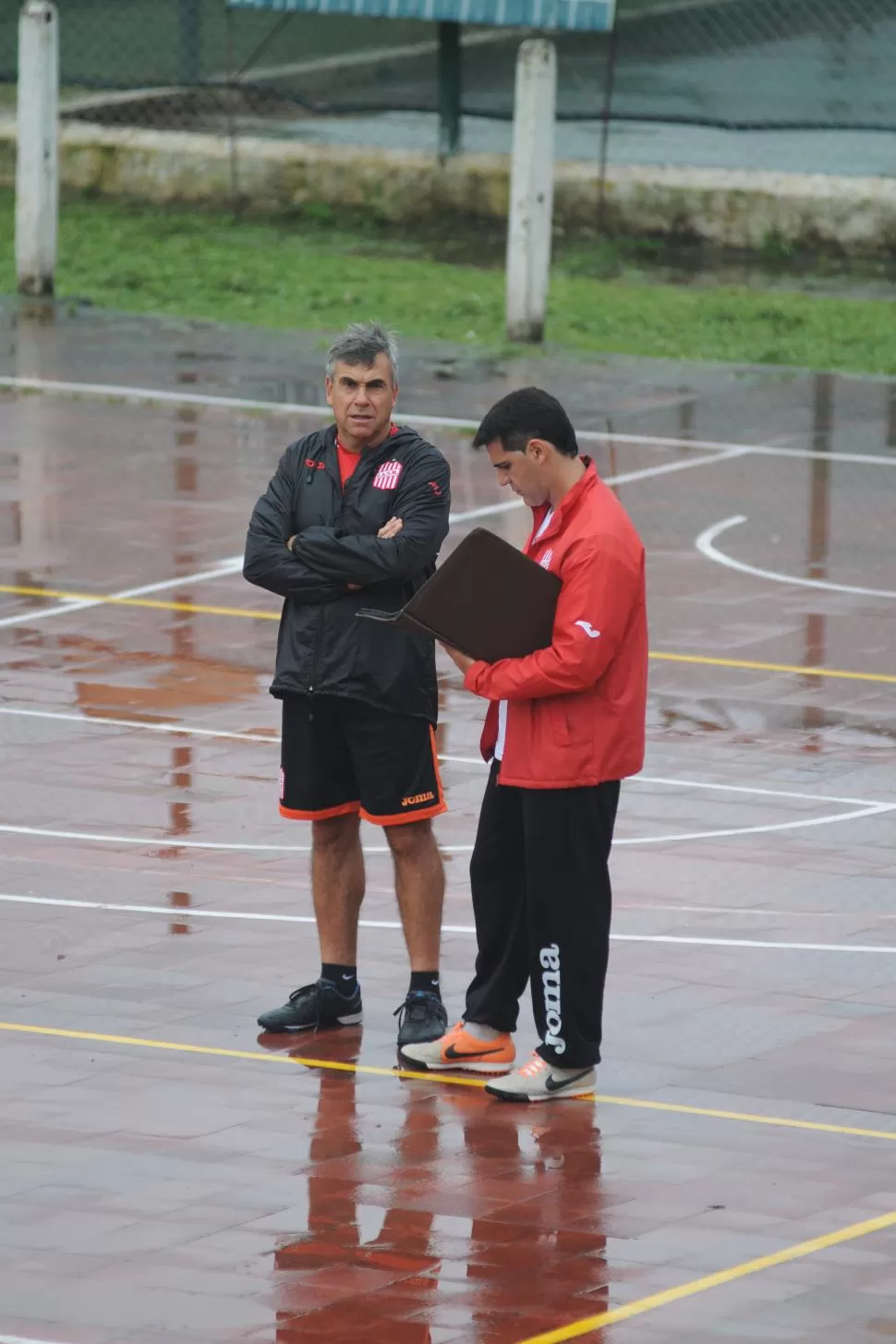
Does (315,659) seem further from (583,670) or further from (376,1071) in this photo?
(376,1071)

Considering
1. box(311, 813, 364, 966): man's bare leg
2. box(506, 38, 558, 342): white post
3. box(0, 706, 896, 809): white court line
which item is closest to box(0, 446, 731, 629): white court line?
box(0, 706, 896, 809): white court line

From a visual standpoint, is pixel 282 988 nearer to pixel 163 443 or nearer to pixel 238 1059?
pixel 238 1059

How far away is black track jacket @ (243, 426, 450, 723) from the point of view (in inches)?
341

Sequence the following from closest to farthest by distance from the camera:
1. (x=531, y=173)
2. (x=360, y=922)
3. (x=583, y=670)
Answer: (x=583, y=670)
(x=360, y=922)
(x=531, y=173)

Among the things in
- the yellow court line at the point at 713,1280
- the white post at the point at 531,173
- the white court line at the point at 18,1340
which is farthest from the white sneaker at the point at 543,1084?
the white post at the point at 531,173

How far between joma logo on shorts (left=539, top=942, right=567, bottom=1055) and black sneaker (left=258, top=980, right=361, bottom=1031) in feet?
2.93

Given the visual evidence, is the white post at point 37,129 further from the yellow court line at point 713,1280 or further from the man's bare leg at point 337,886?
the yellow court line at point 713,1280

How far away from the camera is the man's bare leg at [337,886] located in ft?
29.3

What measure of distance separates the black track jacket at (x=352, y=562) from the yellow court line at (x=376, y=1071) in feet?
3.57

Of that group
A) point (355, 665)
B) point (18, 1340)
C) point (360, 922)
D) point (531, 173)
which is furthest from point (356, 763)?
point (531, 173)

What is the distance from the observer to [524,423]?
8.08 m

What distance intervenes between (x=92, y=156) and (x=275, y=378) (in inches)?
391

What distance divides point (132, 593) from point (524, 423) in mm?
8389

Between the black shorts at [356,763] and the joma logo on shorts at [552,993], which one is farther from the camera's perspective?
the black shorts at [356,763]
